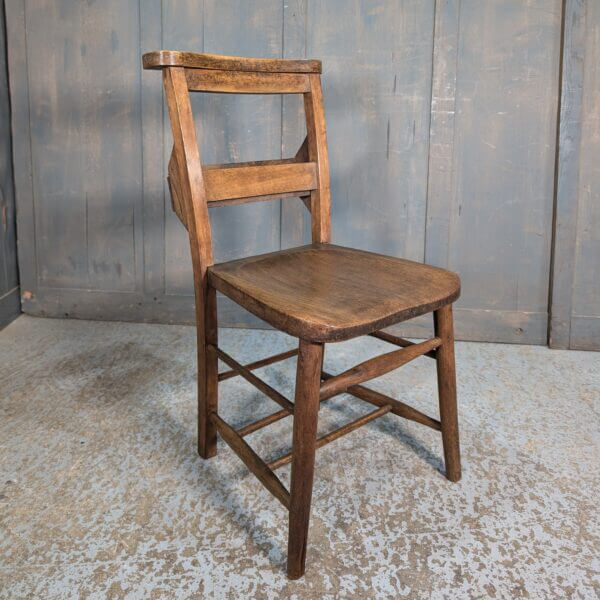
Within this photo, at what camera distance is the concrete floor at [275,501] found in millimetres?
1185

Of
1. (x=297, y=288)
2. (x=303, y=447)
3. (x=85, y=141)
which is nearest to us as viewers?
(x=303, y=447)

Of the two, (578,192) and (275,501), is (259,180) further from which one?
(578,192)

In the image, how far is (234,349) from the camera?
7.59 ft

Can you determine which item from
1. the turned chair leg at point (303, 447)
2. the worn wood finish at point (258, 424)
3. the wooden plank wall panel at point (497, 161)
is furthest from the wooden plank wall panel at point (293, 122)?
the turned chair leg at point (303, 447)

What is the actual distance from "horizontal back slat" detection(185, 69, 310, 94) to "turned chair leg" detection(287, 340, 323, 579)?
62 cm

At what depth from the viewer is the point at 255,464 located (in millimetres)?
1295

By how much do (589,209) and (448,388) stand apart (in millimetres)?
1204

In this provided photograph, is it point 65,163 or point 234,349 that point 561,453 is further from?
point 65,163

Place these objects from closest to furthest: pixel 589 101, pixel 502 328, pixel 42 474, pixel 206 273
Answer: pixel 206 273, pixel 42 474, pixel 589 101, pixel 502 328

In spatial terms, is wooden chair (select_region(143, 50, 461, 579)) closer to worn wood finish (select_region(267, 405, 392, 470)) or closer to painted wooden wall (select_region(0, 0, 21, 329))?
worn wood finish (select_region(267, 405, 392, 470))

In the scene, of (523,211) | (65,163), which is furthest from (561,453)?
(65,163)

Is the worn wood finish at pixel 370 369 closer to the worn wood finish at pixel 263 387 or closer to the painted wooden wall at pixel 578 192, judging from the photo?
the worn wood finish at pixel 263 387

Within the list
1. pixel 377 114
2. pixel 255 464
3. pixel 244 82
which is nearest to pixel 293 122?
pixel 377 114

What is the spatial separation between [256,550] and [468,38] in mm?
1828
